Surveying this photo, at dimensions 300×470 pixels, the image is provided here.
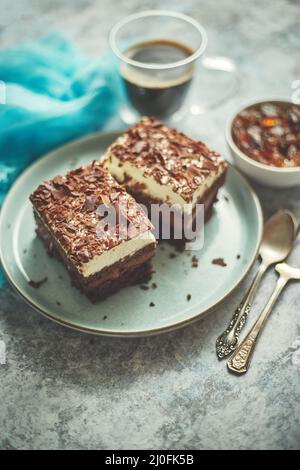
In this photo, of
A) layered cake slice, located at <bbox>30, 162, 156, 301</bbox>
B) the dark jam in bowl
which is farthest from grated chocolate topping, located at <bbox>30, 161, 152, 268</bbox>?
the dark jam in bowl

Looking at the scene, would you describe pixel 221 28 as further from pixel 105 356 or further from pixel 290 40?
pixel 105 356

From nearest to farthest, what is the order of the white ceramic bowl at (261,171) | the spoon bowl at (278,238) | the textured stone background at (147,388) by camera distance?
1. the textured stone background at (147,388)
2. the spoon bowl at (278,238)
3. the white ceramic bowl at (261,171)

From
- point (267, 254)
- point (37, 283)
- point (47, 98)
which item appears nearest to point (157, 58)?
point (47, 98)

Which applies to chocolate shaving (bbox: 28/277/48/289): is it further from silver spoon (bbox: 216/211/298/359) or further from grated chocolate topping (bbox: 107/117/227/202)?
silver spoon (bbox: 216/211/298/359)

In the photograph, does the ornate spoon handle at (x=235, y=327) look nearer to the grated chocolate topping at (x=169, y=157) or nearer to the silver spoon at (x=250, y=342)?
the silver spoon at (x=250, y=342)

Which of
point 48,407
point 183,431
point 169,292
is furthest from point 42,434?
point 169,292

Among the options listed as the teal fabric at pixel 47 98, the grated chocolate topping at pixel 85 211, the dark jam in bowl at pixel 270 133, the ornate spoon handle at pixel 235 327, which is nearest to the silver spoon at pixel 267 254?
the ornate spoon handle at pixel 235 327
